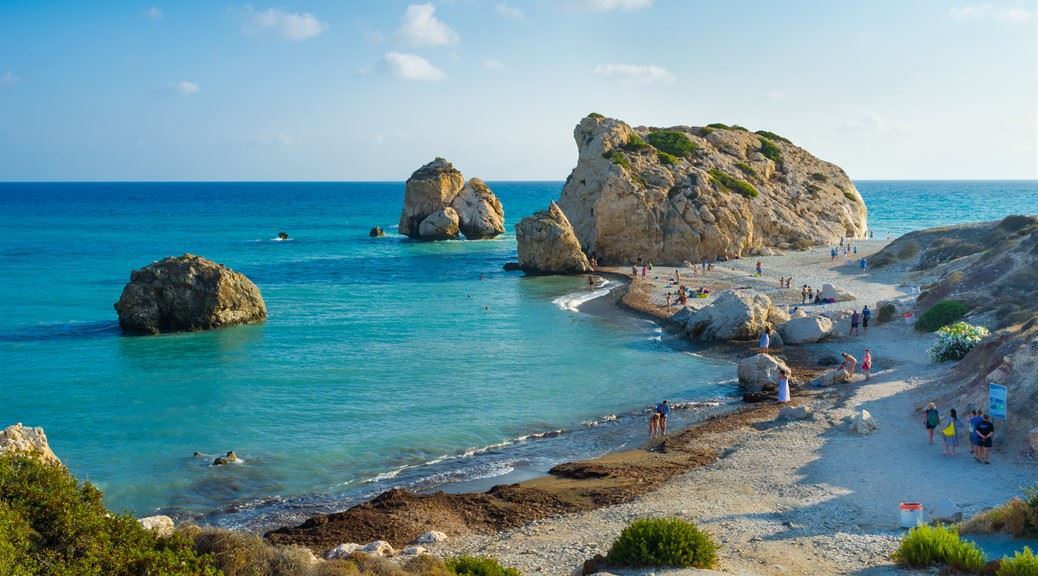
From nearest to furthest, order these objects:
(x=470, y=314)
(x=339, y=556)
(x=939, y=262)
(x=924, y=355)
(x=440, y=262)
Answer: (x=339, y=556) → (x=924, y=355) → (x=470, y=314) → (x=939, y=262) → (x=440, y=262)

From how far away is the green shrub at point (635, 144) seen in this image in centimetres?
7594

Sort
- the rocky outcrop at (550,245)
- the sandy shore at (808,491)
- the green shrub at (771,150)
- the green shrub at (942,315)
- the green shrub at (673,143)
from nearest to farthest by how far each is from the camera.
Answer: the sandy shore at (808,491), the green shrub at (942,315), the rocky outcrop at (550,245), the green shrub at (673,143), the green shrub at (771,150)

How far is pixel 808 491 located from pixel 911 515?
10.8 feet

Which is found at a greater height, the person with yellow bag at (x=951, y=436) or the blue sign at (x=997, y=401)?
the blue sign at (x=997, y=401)

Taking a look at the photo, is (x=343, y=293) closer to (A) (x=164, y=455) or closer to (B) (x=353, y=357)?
(B) (x=353, y=357)

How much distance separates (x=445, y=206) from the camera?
325 feet

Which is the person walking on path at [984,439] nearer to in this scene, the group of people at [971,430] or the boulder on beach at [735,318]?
the group of people at [971,430]

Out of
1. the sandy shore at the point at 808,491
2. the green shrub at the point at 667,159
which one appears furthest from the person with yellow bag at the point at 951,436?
the green shrub at the point at 667,159

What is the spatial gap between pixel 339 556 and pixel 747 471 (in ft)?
37.2

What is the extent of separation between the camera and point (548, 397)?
104ft

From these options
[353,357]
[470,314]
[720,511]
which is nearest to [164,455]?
[353,357]

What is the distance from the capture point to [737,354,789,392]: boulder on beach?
31.6m

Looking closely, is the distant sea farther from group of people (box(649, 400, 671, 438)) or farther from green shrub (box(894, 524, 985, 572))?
green shrub (box(894, 524, 985, 572))

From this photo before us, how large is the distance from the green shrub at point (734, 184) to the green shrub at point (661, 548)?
6385cm
